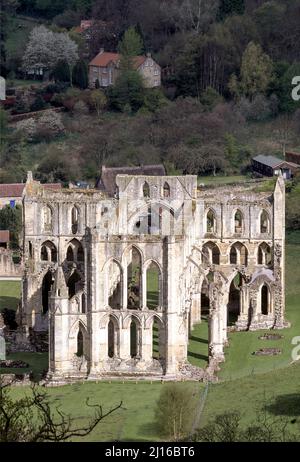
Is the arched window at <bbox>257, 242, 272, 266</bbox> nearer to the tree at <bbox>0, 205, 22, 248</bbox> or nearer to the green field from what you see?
the green field

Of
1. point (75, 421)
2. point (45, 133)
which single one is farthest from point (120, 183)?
point (45, 133)

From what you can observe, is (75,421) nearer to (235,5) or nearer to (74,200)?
(74,200)

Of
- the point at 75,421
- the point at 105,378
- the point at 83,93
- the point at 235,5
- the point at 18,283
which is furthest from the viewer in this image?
the point at 235,5

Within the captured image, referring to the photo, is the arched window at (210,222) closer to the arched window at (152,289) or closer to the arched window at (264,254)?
the arched window at (264,254)

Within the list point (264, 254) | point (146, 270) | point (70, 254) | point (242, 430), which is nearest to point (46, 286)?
point (70, 254)

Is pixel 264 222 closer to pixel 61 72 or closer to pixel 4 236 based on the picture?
pixel 4 236

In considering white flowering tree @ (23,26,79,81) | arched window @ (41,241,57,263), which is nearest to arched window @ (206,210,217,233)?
arched window @ (41,241,57,263)
